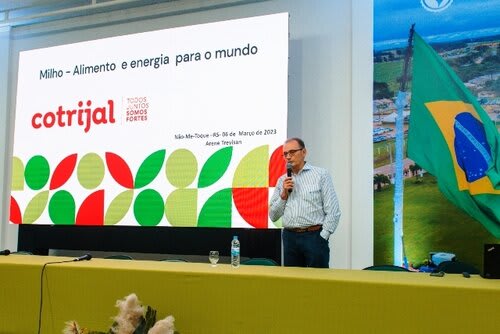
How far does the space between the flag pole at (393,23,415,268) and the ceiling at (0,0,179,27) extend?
105 inches

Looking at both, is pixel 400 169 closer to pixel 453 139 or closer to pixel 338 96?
pixel 453 139

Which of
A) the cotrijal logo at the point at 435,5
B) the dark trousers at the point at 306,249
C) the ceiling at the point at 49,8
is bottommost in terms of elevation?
the dark trousers at the point at 306,249

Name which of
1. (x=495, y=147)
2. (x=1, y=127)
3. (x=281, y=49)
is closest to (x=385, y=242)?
(x=495, y=147)

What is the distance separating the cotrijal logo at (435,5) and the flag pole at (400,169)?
7.2 inches

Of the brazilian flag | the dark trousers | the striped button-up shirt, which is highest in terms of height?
the brazilian flag

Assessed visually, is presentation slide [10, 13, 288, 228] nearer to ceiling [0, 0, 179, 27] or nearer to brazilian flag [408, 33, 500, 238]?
ceiling [0, 0, 179, 27]

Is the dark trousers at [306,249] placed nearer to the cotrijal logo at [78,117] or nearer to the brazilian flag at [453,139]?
the brazilian flag at [453,139]

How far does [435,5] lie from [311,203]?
2116mm

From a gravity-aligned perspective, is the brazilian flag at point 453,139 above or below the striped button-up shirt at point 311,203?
above

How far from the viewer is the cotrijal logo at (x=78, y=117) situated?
16.5 feet

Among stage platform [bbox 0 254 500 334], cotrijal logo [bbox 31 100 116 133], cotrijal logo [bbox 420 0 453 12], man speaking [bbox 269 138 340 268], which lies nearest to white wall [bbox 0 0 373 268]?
cotrijal logo [bbox 420 0 453 12]

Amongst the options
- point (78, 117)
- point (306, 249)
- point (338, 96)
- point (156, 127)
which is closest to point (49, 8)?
point (78, 117)

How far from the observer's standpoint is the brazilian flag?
3887 mm

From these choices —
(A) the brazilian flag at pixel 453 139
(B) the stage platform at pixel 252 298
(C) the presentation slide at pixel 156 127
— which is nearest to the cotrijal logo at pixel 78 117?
(C) the presentation slide at pixel 156 127
